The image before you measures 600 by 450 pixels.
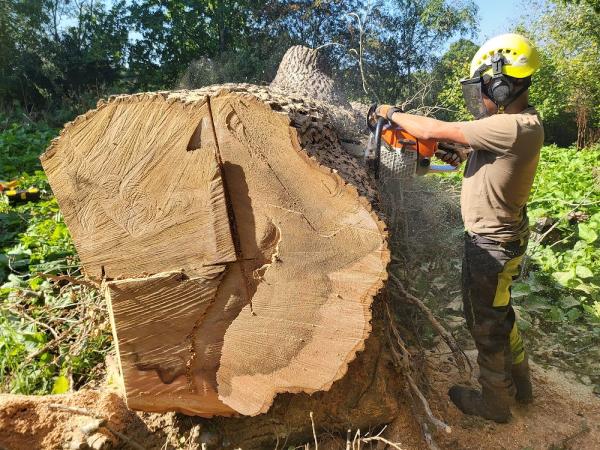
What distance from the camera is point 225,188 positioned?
1.41 meters

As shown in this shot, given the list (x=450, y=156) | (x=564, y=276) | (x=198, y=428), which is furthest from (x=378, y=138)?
(x=564, y=276)

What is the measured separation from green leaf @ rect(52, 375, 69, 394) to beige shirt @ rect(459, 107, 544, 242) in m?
2.03

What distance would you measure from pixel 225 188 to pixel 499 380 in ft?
5.25

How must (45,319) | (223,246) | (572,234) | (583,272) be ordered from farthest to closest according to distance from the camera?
(572,234) < (583,272) < (45,319) < (223,246)

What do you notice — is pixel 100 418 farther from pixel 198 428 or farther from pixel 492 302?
pixel 492 302

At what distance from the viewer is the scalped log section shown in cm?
136

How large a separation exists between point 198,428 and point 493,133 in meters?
1.73

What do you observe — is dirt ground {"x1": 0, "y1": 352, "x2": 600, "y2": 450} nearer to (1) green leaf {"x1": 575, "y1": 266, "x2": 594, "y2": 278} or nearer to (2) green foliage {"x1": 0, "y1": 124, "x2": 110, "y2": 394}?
(2) green foliage {"x1": 0, "y1": 124, "x2": 110, "y2": 394}

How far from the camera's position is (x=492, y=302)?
6.37ft

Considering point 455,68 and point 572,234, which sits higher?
point 455,68

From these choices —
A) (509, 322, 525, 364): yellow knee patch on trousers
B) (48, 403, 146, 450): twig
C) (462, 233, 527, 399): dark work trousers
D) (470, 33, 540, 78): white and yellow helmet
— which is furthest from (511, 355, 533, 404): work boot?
(48, 403, 146, 450): twig

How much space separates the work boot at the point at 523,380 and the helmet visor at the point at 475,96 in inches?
51.2

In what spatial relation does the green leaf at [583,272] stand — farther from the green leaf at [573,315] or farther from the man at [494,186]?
the man at [494,186]

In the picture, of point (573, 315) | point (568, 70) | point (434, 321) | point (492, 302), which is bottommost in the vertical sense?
point (573, 315)
